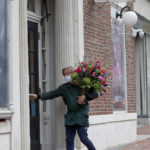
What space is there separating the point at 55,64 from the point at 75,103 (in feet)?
4.95

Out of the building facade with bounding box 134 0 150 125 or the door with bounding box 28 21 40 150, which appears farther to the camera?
the building facade with bounding box 134 0 150 125

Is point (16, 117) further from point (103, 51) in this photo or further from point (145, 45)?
point (145, 45)

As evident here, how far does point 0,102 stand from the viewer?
296 inches

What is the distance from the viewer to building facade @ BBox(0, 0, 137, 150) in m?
7.71

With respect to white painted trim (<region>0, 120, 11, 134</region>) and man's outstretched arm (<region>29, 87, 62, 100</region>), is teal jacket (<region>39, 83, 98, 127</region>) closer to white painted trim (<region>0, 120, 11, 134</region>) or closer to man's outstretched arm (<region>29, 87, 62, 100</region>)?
man's outstretched arm (<region>29, 87, 62, 100</region>)

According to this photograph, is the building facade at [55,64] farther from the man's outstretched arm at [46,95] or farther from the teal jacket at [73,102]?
the teal jacket at [73,102]

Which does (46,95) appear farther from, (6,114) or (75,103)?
(6,114)

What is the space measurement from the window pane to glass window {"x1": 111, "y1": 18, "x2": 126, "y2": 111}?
194 inches

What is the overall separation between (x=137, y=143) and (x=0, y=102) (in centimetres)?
569

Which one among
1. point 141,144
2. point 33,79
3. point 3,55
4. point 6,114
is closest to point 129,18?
point 141,144

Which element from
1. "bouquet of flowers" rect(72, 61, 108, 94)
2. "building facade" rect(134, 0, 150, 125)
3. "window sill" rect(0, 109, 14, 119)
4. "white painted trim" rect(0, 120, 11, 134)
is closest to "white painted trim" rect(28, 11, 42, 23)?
"bouquet of flowers" rect(72, 61, 108, 94)

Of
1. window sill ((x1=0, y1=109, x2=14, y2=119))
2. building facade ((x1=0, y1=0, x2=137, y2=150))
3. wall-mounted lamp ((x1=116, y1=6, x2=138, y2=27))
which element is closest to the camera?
window sill ((x1=0, y1=109, x2=14, y2=119))

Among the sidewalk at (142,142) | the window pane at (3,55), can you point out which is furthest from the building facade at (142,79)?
the window pane at (3,55)

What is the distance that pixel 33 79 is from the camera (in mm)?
9469
